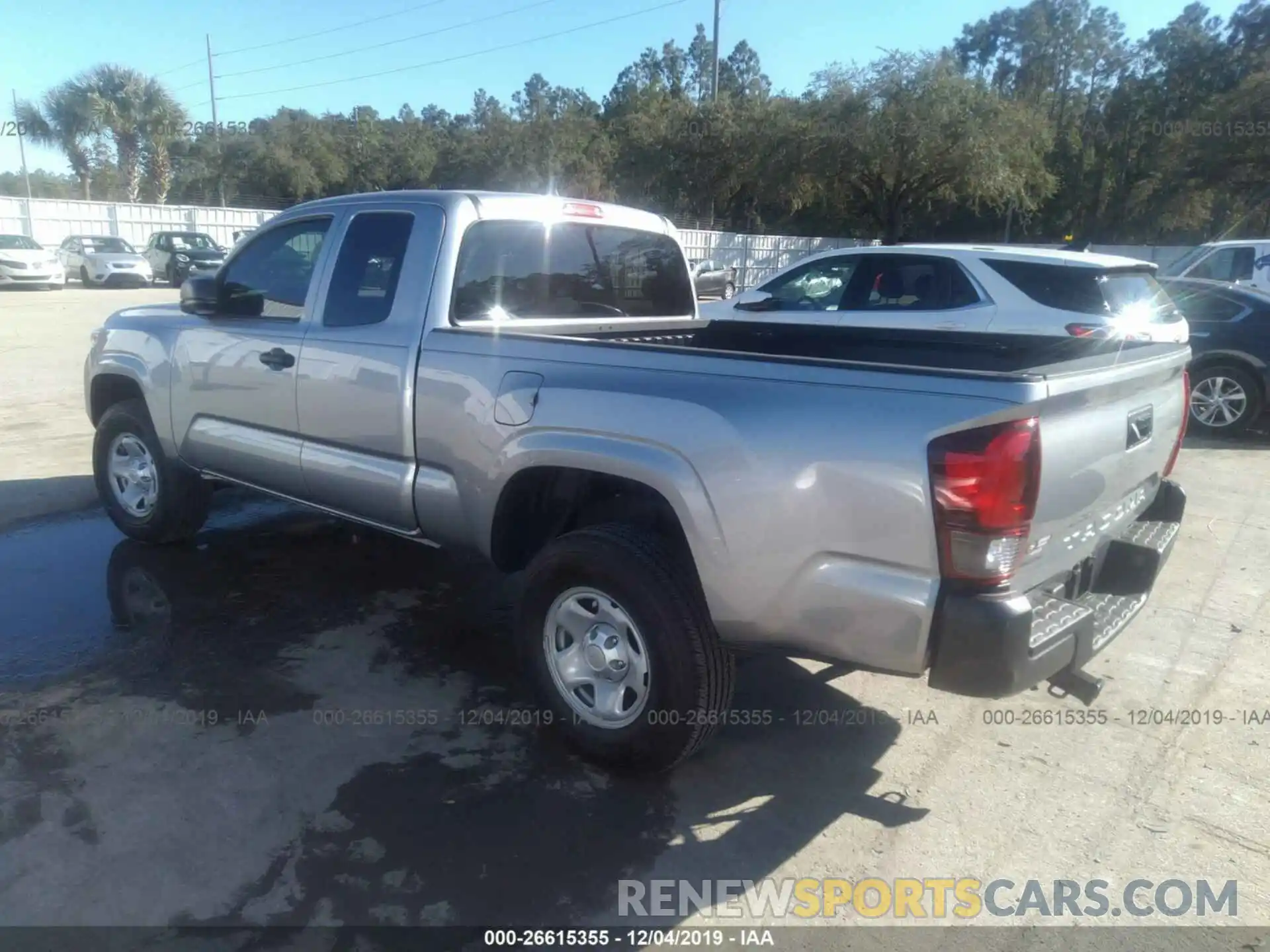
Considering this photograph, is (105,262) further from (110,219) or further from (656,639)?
(656,639)

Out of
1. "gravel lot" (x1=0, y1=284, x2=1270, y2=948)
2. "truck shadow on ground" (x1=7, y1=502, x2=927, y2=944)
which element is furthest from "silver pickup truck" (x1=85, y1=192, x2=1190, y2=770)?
"gravel lot" (x1=0, y1=284, x2=1270, y2=948)

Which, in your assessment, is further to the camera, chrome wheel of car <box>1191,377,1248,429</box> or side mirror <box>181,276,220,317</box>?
chrome wheel of car <box>1191,377,1248,429</box>

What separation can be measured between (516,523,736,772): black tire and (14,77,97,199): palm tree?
166 ft

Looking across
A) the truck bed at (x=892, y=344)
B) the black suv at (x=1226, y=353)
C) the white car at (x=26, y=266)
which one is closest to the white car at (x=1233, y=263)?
the black suv at (x=1226, y=353)

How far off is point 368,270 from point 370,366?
19.9 inches

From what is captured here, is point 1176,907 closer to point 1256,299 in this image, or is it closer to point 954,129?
point 1256,299

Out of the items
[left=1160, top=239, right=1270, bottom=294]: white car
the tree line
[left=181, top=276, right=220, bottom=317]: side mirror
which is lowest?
[left=181, top=276, right=220, bottom=317]: side mirror

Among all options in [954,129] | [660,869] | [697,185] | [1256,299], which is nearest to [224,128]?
[697,185]

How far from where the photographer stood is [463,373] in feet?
12.2

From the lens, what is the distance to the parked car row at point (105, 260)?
25.0 meters

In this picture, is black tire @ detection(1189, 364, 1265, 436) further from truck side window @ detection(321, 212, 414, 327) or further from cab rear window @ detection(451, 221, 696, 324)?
truck side window @ detection(321, 212, 414, 327)

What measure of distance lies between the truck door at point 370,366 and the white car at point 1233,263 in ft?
36.5

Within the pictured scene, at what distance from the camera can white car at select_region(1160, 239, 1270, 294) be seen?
12.1 metres

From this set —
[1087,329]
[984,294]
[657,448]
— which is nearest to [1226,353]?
[1087,329]
